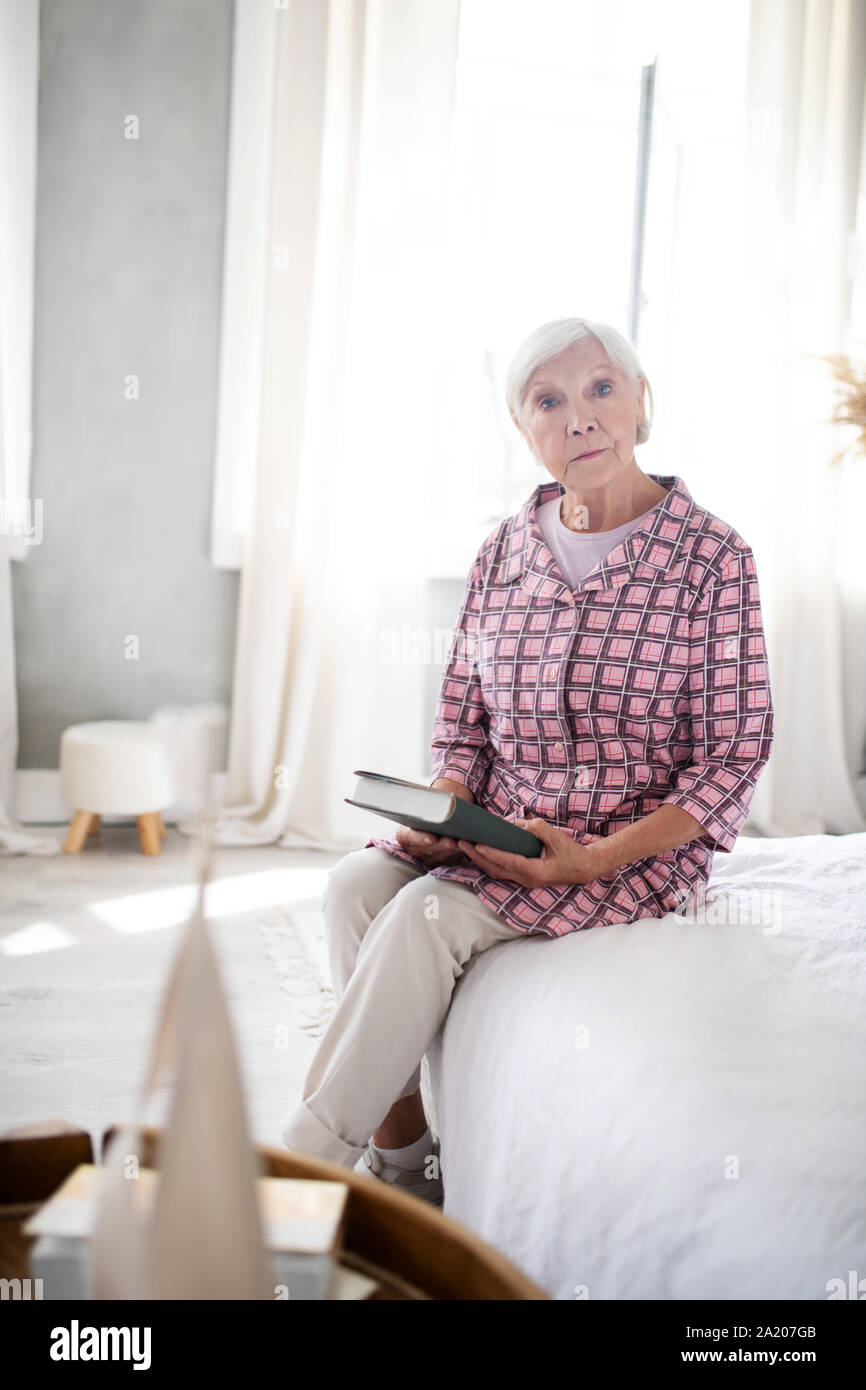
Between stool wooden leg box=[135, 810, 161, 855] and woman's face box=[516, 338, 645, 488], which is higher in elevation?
woman's face box=[516, 338, 645, 488]

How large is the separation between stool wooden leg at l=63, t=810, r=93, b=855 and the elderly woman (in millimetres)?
1569

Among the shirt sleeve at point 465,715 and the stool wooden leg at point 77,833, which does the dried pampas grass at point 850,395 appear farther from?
the stool wooden leg at point 77,833

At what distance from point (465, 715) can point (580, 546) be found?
0.28 metres

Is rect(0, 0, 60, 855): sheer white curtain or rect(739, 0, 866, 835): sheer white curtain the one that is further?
rect(739, 0, 866, 835): sheer white curtain

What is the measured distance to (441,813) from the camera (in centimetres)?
113

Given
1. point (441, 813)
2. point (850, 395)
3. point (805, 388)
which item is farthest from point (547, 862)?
point (805, 388)

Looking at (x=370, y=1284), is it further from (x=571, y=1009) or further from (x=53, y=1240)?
(x=571, y=1009)

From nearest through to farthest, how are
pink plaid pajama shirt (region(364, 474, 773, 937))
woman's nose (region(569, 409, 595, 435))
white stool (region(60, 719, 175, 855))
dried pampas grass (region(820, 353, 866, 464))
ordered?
1. pink plaid pajama shirt (region(364, 474, 773, 937))
2. woman's nose (region(569, 409, 595, 435))
3. dried pampas grass (region(820, 353, 866, 464))
4. white stool (region(60, 719, 175, 855))

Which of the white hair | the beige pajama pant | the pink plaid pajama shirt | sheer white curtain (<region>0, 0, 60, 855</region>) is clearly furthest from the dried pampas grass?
sheer white curtain (<region>0, 0, 60, 855</region>)

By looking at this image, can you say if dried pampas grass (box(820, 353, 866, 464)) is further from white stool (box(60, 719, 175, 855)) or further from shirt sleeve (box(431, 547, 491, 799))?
white stool (box(60, 719, 175, 855))

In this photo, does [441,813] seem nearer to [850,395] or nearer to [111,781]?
[111,781]

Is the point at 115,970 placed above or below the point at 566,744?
below

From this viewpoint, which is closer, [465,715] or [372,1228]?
[372,1228]

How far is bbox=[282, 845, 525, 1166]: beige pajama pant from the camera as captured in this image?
47.2 inches
